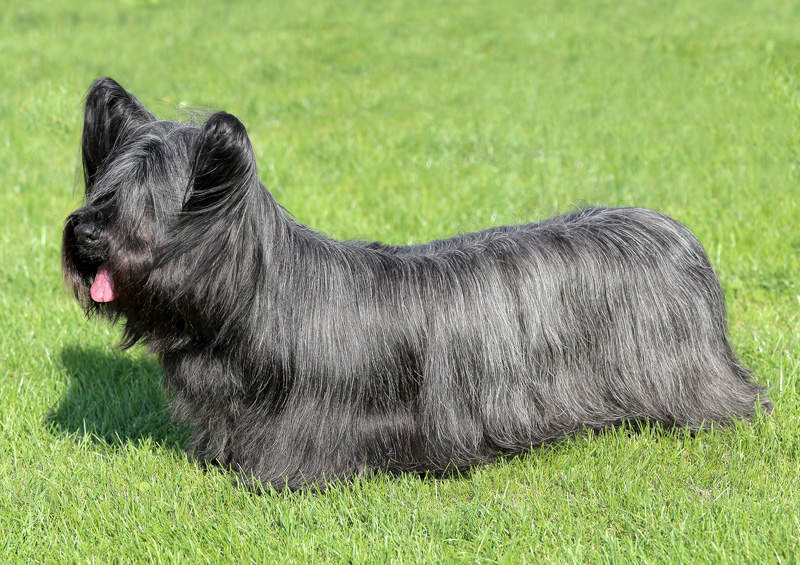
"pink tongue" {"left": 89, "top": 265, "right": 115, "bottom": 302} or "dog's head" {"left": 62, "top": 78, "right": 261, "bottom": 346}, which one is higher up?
"dog's head" {"left": 62, "top": 78, "right": 261, "bottom": 346}

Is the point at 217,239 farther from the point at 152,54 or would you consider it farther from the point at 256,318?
the point at 152,54

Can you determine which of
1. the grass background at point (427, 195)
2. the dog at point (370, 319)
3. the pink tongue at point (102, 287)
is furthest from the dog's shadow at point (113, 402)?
the pink tongue at point (102, 287)

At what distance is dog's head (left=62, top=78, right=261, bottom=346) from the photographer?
327 cm

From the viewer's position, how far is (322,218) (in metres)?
7.55

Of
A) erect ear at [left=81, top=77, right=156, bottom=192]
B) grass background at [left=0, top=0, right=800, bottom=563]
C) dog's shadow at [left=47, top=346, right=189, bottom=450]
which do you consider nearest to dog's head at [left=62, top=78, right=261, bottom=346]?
erect ear at [left=81, top=77, right=156, bottom=192]

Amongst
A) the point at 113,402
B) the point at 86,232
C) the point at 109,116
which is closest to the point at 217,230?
the point at 86,232

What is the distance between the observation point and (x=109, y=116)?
366 centimetres

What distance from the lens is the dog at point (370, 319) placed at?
3.35 metres

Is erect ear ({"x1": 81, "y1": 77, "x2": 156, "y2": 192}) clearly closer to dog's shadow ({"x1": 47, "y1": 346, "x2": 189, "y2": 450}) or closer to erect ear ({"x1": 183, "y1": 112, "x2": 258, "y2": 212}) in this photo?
erect ear ({"x1": 183, "y1": 112, "x2": 258, "y2": 212})

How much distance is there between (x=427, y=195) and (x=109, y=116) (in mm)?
4719

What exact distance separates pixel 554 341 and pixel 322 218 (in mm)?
3825

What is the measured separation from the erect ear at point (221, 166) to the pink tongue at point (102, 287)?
1.42 ft

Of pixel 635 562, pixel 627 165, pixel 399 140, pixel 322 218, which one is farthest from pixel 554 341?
pixel 399 140

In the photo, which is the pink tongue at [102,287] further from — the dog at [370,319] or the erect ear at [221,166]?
the erect ear at [221,166]
